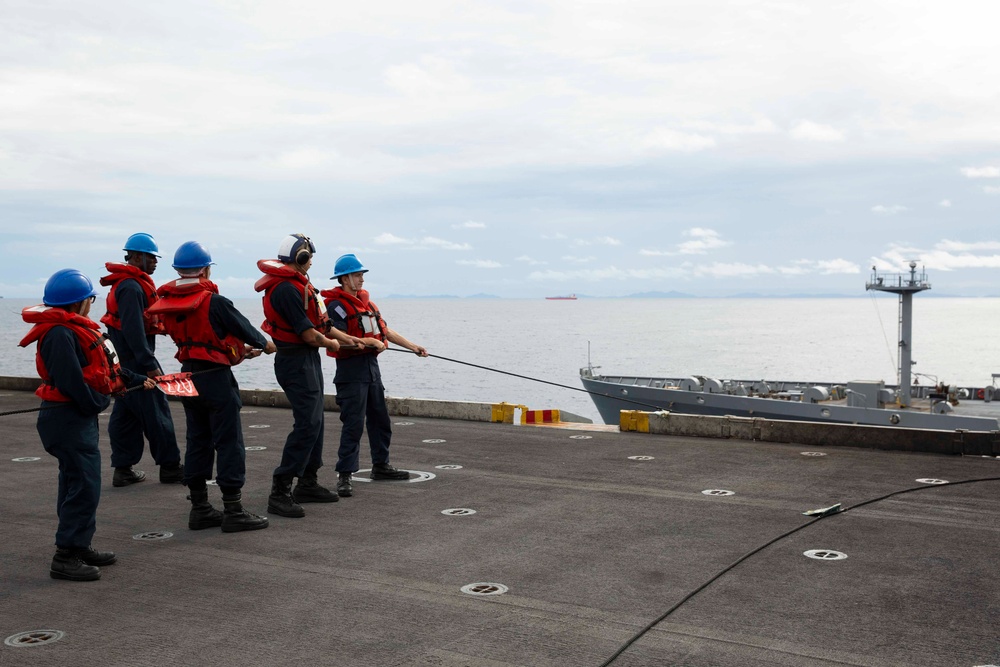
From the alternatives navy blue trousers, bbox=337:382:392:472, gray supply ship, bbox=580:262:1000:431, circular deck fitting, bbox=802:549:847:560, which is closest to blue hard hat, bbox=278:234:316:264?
navy blue trousers, bbox=337:382:392:472

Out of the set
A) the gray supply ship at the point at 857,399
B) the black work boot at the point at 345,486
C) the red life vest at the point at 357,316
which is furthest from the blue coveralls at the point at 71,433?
the gray supply ship at the point at 857,399

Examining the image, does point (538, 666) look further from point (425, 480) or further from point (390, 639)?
point (425, 480)

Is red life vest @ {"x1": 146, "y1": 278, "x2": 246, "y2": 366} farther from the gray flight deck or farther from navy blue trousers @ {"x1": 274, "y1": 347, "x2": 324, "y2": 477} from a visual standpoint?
the gray flight deck

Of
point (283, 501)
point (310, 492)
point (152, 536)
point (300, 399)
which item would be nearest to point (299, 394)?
point (300, 399)

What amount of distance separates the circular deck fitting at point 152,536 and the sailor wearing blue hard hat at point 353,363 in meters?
1.66

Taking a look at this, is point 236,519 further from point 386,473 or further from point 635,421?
point 635,421

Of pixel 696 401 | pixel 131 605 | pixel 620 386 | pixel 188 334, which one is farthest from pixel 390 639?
pixel 620 386

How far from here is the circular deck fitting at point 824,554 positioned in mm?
5824

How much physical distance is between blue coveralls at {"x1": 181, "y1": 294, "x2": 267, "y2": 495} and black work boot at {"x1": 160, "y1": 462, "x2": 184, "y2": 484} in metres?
1.89

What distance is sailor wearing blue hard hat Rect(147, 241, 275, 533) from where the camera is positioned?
21.6ft

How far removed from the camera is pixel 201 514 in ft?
22.2

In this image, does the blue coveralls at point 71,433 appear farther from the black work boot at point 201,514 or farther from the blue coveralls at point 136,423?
the blue coveralls at point 136,423

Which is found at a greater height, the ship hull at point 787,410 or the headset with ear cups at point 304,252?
the headset with ear cups at point 304,252

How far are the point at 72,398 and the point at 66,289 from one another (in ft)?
2.15
